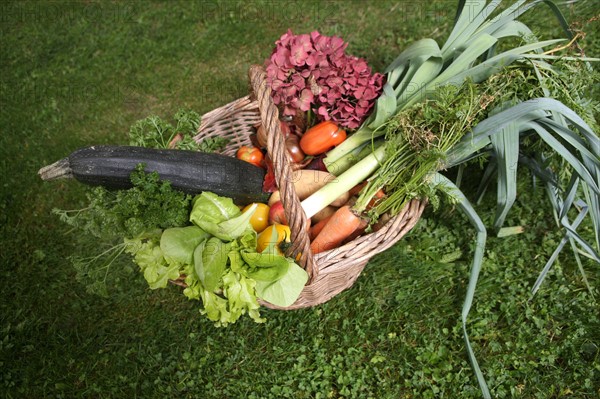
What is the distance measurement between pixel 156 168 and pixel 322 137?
2.48 feet

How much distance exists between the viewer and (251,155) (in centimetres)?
236

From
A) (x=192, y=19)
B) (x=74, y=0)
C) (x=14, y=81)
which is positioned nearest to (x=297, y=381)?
(x=192, y=19)

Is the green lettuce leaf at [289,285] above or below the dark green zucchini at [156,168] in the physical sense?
below

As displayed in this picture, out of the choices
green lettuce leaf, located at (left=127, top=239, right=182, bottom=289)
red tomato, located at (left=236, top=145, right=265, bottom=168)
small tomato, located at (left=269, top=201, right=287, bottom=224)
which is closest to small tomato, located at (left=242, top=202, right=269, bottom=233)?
small tomato, located at (left=269, top=201, right=287, bottom=224)

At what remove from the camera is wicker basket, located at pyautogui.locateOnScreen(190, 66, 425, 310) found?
1623mm

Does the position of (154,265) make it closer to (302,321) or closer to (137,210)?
(137,210)

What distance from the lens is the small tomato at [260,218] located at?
6.91 feet

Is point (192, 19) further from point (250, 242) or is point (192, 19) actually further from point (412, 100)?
point (250, 242)

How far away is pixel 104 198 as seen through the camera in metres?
1.90

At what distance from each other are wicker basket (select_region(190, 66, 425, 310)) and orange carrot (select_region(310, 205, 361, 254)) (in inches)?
3.5

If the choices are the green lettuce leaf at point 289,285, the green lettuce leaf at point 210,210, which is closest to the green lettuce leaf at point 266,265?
the green lettuce leaf at point 289,285

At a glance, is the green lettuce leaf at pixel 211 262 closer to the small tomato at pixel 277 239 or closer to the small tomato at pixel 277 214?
the small tomato at pixel 277 239

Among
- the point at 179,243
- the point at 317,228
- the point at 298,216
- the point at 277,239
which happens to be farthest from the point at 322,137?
the point at 179,243

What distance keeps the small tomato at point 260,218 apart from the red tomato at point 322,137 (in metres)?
0.37
